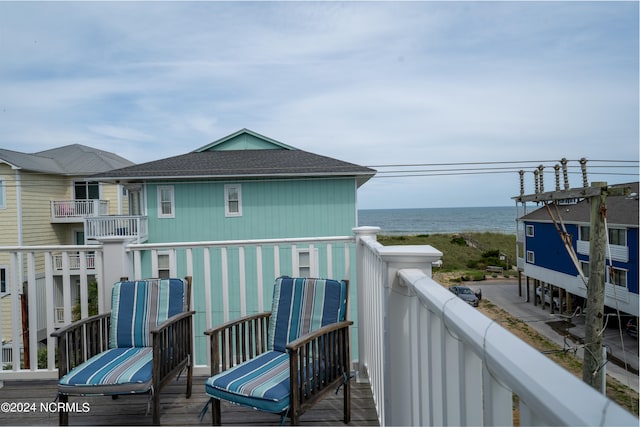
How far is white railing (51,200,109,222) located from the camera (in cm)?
1491

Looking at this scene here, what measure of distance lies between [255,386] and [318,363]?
41cm

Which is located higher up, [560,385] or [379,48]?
[379,48]

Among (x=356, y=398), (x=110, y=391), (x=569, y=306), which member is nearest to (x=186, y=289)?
(x=110, y=391)

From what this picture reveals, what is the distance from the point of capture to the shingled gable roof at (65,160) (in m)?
13.7

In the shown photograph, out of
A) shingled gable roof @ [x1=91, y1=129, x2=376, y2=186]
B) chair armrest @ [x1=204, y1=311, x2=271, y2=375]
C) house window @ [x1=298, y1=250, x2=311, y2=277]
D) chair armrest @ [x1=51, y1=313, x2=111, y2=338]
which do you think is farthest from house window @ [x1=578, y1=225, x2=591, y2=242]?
chair armrest @ [x1=51, y1=313, x2=111, y2=338]

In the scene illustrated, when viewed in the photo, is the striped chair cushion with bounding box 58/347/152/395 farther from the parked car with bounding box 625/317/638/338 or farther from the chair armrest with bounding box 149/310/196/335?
the parked car with bounding box 625/317/638/338

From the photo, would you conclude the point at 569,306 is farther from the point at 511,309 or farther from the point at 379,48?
the point at 379,48

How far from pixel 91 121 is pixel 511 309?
18.7 meters

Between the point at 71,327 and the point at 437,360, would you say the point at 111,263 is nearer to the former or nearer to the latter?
the point at 71,327

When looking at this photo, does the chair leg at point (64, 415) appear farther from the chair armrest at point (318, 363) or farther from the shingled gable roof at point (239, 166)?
the shingled gable roof at point (239, 166)

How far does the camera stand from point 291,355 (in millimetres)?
2184

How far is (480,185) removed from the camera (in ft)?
48.0

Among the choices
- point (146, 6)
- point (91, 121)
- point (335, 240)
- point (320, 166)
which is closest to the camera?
point (335, 240)

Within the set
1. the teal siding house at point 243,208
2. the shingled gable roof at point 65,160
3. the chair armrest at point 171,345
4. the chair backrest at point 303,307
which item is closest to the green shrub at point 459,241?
the teal siding house at point 243,208
